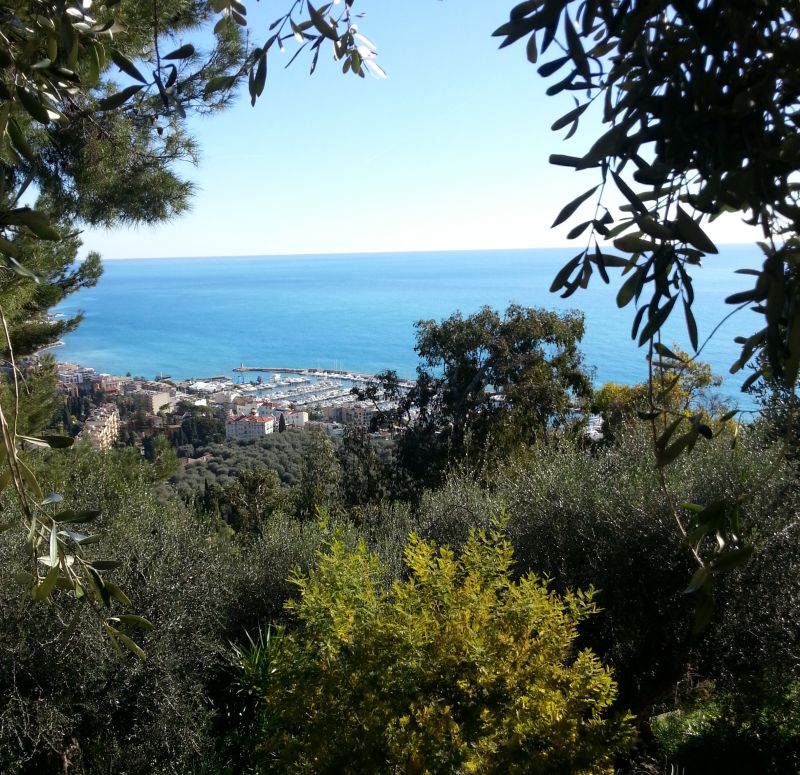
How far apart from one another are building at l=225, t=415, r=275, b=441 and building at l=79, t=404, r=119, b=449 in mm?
3531

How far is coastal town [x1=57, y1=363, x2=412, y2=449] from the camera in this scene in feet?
64.4

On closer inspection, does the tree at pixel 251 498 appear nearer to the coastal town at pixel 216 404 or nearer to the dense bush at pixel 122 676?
the coastal town at pixel 216 404

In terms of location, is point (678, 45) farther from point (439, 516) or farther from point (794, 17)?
point (439, 516)

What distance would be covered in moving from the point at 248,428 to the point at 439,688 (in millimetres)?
19463

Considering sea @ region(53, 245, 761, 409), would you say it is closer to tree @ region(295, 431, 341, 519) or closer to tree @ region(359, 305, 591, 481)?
tree @ region(359, 305, 591, 481)

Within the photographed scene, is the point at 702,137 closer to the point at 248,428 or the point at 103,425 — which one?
the point at 103,425

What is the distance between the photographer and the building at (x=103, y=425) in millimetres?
14155

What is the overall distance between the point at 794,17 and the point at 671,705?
602cm

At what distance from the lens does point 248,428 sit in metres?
21.7

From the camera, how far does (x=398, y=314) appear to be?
156 ft

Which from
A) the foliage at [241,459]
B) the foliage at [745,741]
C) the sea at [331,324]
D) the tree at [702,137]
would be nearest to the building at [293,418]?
the foliage at [241,459]

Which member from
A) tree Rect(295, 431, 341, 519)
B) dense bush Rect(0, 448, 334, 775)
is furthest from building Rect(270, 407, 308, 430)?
dense bush Rect(0, 448, 334, 775)

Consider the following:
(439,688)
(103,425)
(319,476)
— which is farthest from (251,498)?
(439,688)

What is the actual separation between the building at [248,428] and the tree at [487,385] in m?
9.29
